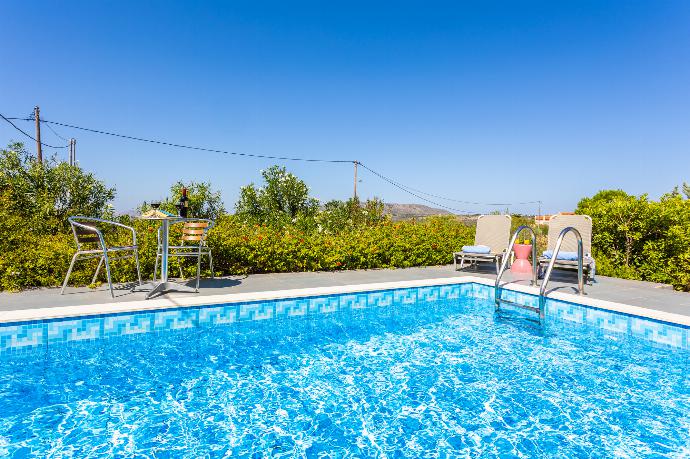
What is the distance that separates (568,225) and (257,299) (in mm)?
6472

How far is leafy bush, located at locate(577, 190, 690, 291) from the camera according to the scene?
6.88 metres

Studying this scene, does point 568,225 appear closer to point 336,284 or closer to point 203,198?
point 336,284

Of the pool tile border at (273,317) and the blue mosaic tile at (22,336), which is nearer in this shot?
the blue mosaic tile at (22,336)

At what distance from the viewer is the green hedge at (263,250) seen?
5578 mm

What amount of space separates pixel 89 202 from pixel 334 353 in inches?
472

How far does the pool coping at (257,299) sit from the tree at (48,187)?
23.7 feet

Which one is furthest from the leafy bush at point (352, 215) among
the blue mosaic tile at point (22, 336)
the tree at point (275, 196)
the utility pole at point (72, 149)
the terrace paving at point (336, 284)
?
the utility pole at point (72, 149)

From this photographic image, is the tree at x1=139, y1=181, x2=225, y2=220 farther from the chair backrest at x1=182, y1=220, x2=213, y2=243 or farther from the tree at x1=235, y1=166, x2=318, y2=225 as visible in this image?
the chair backrest at x1=182, y1=220, x2=213, y2=243

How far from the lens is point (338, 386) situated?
323 centimetres

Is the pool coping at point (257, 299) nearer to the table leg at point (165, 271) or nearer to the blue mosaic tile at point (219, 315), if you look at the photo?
the blue mosaic tile at point (219, 315)

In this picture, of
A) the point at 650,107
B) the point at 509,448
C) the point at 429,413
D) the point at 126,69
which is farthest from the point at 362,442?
the point at 650,107

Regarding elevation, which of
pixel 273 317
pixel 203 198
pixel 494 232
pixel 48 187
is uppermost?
pixel 203 198

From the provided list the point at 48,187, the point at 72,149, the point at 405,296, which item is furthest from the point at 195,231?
the point at 72,149

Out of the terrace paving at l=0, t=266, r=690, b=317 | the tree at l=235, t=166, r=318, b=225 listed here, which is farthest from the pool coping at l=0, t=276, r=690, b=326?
the tree at l=235, t=166, r=318, b=225
